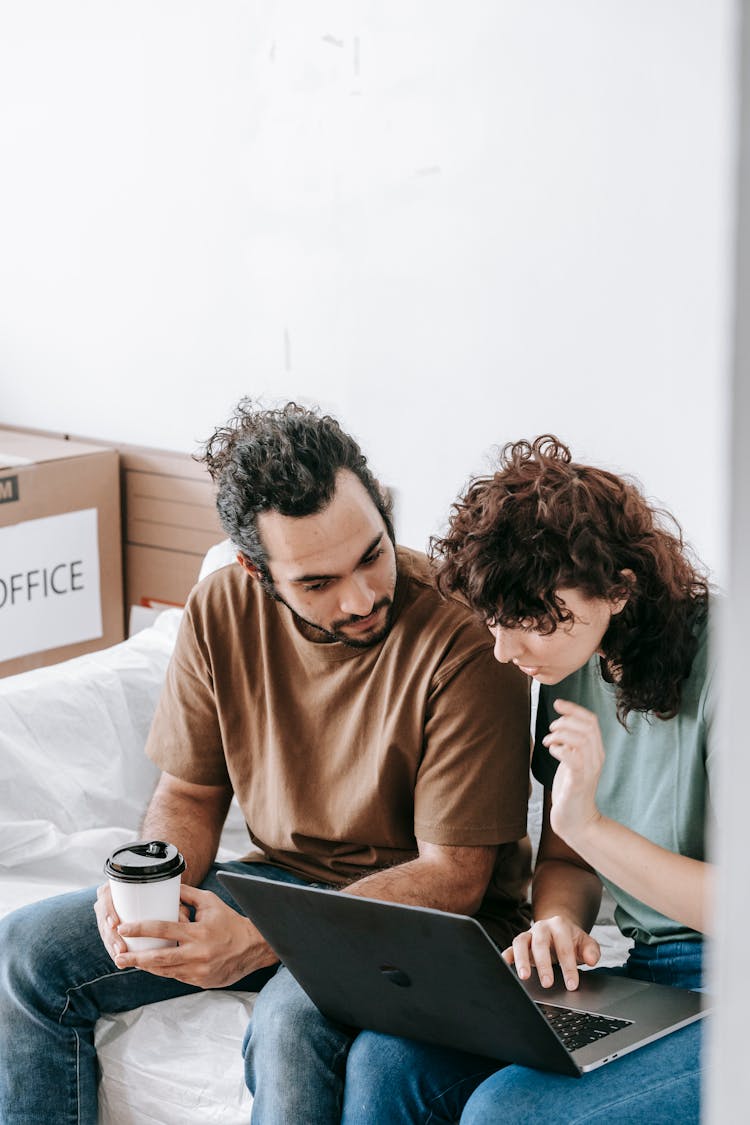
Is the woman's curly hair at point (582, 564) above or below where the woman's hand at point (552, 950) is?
above

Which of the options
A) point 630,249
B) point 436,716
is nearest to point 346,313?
point 630,249

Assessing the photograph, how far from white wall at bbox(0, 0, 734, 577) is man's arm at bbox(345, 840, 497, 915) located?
46 centimetres

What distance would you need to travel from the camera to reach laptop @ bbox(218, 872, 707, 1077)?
3.49 feet

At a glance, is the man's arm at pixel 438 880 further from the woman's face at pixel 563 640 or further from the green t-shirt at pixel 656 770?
the woman's face at pixel 563 640

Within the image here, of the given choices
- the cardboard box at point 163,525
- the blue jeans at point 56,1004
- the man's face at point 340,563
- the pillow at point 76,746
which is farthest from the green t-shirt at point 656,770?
the cardboard box at point 163,525

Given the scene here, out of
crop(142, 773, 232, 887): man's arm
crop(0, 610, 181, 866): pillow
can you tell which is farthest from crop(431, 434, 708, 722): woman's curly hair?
crop(0, 610, 181, 866): pillow

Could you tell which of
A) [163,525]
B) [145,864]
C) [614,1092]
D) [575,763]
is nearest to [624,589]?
[575,763]

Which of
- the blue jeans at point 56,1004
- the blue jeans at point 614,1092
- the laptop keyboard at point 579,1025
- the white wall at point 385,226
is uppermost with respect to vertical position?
the white wall at point 385,226

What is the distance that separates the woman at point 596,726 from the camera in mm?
1161

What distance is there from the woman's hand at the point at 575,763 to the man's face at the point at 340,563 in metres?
0.30

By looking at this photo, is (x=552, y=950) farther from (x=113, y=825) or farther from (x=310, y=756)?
(x=113, y=825)

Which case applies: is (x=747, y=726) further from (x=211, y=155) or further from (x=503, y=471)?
(x=211, y=155)

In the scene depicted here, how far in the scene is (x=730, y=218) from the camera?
0.32 meters

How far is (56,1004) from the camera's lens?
1407mm
